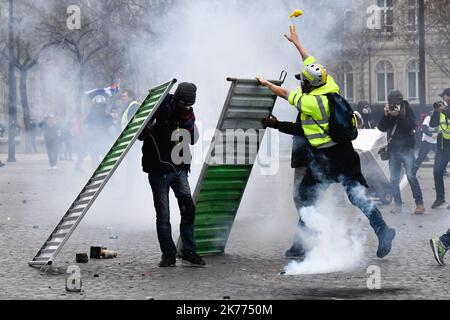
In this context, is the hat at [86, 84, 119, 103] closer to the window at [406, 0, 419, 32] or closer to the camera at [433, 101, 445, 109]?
the camera at [433, 101, 445, 109]

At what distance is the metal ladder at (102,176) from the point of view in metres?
9.05

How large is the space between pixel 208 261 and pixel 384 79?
160ft

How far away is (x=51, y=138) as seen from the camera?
28.4 metres

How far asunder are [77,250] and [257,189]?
28.1ft

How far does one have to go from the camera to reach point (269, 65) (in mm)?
Result: 15312

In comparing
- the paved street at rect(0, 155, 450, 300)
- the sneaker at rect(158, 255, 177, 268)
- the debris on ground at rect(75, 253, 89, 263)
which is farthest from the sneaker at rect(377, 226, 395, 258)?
the debris on ground at rect(75, 253, 89, 263)

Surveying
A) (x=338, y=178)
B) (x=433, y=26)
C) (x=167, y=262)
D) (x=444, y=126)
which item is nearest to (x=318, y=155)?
(x=338, y=178)

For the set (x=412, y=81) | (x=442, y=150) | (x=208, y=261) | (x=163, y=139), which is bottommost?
(x=208, y=261)

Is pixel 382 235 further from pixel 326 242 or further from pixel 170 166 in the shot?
pixel 170 166

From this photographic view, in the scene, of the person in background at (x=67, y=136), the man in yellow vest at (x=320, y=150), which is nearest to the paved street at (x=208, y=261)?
the man in yellow vest at (x=320, y=150)

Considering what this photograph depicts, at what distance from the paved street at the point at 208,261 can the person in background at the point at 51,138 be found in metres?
10.6

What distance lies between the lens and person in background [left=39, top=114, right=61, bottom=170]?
2795 cm
